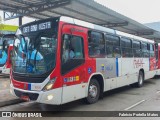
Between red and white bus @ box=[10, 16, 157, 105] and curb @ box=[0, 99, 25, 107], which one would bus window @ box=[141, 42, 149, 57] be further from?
curb @ box=[0, 99, 25, 107]

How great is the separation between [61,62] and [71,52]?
0.63 meters

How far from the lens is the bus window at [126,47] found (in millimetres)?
10723

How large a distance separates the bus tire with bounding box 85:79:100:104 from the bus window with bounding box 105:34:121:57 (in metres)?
1.53

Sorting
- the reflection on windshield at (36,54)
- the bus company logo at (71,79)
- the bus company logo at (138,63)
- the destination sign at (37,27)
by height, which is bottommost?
the bus company logo at (71,79)

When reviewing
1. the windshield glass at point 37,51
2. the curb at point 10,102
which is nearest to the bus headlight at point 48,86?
the windshield glass at point 37,51

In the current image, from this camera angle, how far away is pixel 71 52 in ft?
23.4

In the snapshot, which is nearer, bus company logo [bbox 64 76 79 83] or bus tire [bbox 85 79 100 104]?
bus company logo [bbox 64 76 79 83]

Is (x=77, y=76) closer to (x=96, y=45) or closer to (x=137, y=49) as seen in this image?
(x=96, y=45)

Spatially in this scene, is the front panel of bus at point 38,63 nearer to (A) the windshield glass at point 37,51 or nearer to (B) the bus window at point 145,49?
(A) the windshield glass at point 37,51

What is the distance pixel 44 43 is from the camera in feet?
22.1

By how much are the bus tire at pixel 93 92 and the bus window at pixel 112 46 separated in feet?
5.01

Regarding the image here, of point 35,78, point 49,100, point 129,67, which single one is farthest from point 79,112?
point 129,67

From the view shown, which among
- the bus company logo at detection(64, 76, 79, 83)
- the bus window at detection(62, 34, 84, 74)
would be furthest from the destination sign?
the bus company logo at detection(64, 76, 79, 83)

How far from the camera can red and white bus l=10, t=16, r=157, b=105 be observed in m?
6.51
